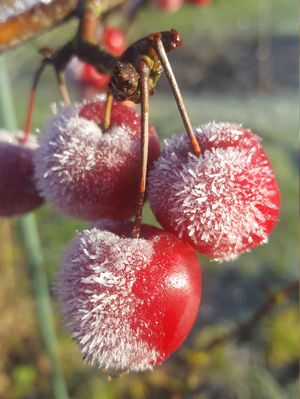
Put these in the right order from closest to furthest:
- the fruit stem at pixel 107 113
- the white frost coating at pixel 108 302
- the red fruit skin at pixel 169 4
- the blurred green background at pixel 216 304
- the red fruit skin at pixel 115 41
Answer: the white frost coating at pixel 108 302
the fruit stem at pixel 107 113
the red fruit skin at pixel 115 41
the blurred green background at pixel 216 304
the red fruit skin at pixel 169 4

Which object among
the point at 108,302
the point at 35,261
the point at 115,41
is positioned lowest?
the point at 35,261

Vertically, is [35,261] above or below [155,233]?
below

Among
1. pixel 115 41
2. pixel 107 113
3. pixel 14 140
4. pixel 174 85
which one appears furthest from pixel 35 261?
pixel 174 85

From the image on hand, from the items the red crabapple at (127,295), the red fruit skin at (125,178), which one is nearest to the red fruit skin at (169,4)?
the red fruit skin at (125,178)

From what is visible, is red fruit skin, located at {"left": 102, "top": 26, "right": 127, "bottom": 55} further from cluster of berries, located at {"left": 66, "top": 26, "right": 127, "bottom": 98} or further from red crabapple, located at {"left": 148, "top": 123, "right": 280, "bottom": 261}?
red crabapple, located at {"left": 148, "top": 123, "right": 280, "bottom": 261}

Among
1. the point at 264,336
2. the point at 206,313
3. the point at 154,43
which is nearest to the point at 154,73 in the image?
the point at 154,43

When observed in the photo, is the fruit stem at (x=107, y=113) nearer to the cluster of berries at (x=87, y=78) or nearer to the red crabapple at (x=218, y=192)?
the red crabapple at (x=218, y=192)

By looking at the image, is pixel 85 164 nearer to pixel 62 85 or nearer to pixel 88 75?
pixel 62 85
